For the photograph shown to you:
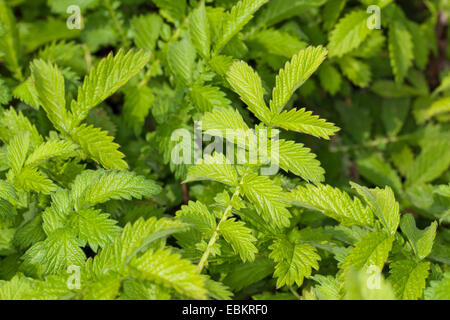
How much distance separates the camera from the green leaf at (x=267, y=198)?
4.75 feet

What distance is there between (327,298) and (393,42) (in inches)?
58.5

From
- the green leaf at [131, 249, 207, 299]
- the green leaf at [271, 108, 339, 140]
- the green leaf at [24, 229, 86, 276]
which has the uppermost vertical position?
the green leaf at [271, 108, 339, 140]

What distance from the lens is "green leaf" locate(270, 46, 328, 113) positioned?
146 centimetres

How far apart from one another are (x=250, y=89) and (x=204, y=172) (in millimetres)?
324

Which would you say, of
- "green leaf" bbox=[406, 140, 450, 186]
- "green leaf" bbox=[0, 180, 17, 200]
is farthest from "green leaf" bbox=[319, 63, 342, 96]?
"green leaf" bbox=[0, 180, 17, 200]

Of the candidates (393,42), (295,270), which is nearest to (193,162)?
(295,270)

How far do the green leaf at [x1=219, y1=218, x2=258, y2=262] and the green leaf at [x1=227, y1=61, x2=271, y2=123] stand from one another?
1.21 feet

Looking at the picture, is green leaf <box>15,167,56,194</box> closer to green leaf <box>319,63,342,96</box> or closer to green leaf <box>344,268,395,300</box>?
green leaf <box>344,268,395,300</box>

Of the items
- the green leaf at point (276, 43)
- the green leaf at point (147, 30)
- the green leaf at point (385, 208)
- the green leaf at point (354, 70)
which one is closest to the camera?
the green leaf at point (385, 208)

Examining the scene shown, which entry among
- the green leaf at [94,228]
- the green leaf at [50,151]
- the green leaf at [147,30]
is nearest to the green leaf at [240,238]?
the green leaf at [94,228]

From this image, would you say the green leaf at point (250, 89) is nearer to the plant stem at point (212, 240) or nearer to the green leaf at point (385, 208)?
the plant stem at point (212, 240)

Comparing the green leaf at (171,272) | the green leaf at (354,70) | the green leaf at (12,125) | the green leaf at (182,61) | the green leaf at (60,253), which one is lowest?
the green leaf at (171,272)

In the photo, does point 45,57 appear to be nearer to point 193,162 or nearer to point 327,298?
point 193,162
